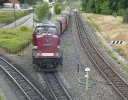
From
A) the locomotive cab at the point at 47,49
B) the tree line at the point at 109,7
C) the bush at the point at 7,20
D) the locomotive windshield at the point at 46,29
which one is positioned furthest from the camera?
the tree line at the point at 109,7

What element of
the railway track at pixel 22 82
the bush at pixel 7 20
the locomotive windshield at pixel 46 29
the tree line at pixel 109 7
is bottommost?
the railway track at pixel 22 82

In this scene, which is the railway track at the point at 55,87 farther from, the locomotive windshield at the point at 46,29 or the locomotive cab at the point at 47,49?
the locomotive windshield at the point at 46,29

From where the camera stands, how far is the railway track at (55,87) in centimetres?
1348

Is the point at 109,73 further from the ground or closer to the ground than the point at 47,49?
closer to the ground

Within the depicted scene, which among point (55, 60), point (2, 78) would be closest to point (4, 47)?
point (2, 78)

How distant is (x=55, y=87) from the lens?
15.0 meters

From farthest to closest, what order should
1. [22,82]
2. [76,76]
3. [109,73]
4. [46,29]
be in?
1. [109,73]
2. [46,29]
3. [76,76]
4. [22,82]

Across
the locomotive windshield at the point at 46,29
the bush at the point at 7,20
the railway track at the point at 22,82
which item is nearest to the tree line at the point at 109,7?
the bush at the point at 7,20

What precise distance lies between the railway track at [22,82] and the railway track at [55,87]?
42.9 inches

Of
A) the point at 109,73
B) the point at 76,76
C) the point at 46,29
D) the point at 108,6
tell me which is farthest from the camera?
the point at 108,6

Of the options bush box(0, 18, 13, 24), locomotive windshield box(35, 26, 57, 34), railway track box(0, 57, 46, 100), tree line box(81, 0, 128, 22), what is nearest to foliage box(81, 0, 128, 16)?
tree line box(81, 0, 128, 22)

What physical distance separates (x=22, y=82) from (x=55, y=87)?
9.24ft

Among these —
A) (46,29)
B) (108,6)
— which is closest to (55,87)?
(46,29)

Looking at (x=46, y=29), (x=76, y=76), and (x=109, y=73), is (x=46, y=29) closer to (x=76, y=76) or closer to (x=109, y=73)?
(x=76, y=76)
